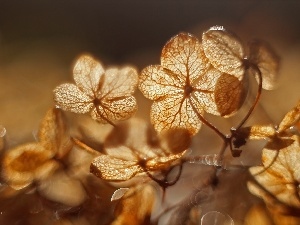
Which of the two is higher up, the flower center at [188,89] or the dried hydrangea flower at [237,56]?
the dried hydrangea flower at [237,56]

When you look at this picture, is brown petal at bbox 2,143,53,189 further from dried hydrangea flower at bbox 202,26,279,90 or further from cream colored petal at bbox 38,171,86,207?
dried hydrangea flower at bbox 202,26,279,90

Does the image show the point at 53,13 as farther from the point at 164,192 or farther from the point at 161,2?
the point at 164,192

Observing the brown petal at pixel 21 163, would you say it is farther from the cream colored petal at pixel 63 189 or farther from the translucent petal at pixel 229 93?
the translucent petal at pixel 229 93

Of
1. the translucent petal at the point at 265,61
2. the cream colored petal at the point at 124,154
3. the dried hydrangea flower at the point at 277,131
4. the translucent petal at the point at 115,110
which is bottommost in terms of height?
the cream colored petal at the point at 124,154

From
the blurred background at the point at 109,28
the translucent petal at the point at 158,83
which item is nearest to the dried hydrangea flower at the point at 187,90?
the translucent petal at the point at 158,83

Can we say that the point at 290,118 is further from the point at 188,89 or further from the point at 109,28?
the point at 109,28

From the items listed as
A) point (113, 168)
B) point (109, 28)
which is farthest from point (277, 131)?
point (109, 28)

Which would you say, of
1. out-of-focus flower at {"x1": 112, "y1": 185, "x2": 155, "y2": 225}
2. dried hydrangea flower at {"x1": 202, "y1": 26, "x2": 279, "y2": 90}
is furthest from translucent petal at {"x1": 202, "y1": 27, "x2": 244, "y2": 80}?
out-of-focus flower at {"x1": 112, "y1": 185, "x2": 155, "y2": 225}
